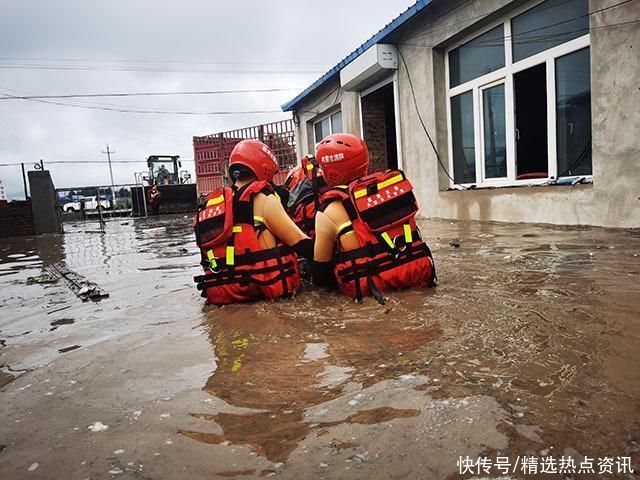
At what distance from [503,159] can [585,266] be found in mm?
4432

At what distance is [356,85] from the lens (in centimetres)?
1117

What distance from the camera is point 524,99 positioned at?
23.5 feet

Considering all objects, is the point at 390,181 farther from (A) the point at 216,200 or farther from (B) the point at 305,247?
(A) the point at 216,200

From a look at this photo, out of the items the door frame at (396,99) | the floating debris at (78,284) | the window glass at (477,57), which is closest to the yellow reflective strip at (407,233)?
the floating debris at (78,284)

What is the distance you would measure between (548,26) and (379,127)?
5750 millimetres

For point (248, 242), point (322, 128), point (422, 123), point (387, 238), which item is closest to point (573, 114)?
point (422, 123)

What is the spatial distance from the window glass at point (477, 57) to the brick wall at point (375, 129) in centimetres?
328

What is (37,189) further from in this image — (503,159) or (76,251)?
(503,159)

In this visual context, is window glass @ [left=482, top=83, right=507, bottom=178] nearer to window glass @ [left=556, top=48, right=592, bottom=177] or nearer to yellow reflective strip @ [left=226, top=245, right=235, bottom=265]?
window glass @ [left=556, top=48, right=592, bottom=177]

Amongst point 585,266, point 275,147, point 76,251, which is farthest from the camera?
point 275,147

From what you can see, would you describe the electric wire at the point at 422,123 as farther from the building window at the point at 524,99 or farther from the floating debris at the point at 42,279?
the floating debris at the point at 42,279

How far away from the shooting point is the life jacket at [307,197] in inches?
159

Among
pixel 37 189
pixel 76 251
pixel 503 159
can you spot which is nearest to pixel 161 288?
pixel 76 251

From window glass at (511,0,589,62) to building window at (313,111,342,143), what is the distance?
6759 millimetres
